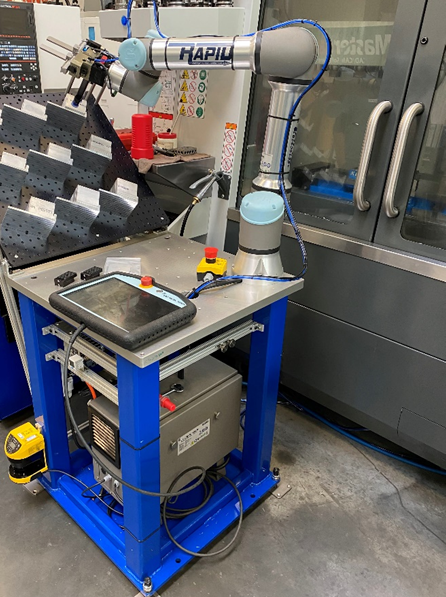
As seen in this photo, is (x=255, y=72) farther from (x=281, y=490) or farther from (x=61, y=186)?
(x=281, y=490)

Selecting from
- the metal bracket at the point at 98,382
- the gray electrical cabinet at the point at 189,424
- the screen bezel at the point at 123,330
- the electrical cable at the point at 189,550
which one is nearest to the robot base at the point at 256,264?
the screen bezel at the point at 123,330

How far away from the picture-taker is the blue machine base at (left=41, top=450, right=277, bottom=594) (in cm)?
131

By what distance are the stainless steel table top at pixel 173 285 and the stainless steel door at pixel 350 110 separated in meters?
0.46

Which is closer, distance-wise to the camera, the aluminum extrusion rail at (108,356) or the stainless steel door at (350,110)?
the aluminum extrusion rail at (108,356)

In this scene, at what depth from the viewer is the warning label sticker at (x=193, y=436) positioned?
1276mm

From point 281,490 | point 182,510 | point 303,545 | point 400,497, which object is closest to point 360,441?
point 400,497

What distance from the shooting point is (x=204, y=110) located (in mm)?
1838

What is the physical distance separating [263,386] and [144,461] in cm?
45

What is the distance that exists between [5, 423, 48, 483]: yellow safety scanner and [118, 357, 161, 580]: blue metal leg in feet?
1.24

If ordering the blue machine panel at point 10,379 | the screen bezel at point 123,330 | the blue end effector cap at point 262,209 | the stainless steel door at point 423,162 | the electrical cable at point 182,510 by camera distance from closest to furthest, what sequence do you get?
the screen bezel at point 123,330 < the blue end effector cap at point 262,209 < the stainless steel door at point 423,162 < the electrical cable at point 182,510 < the blue machine panel at point 10,379

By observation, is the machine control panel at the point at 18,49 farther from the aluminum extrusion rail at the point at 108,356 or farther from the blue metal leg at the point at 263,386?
the blue metal leg at the point at 263,386

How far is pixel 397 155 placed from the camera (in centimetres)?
135

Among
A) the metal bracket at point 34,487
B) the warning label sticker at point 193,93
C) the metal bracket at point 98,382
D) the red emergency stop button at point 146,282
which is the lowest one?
the metal bracket at point 34,487

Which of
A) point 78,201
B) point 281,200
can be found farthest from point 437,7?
point 78,201
